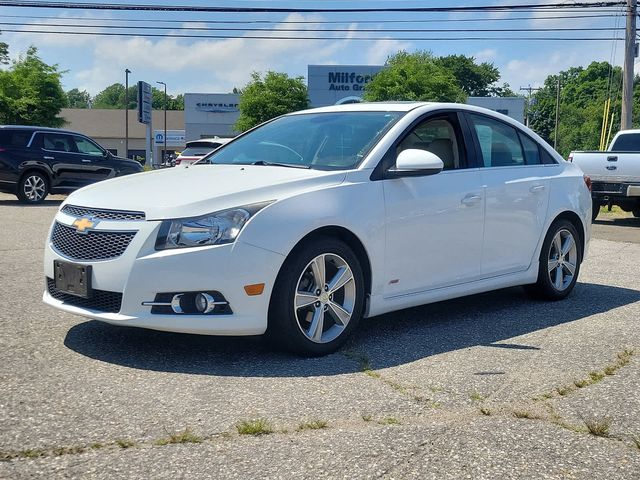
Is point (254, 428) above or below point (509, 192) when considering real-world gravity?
below

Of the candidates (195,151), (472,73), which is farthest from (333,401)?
(472,73)

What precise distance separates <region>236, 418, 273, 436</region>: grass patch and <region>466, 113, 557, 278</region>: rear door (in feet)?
9.61

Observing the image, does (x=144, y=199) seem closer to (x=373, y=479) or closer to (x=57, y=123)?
(x=373, y=479)

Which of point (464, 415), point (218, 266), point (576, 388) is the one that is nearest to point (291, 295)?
point (218, 266)

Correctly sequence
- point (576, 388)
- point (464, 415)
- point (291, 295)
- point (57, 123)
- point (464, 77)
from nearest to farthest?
1. point (464, 415)
2. point (576, 388)
3. point (291, 295)
4. point (57, 123)
5. point (464, 77)

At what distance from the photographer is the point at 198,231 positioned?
4.30 metres

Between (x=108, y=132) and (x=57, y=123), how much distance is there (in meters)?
39.5

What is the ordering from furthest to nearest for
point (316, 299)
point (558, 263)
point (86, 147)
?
point (86, 147), point (558, 263), point (316, 299)

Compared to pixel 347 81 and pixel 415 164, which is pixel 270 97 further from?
pixel 415 164

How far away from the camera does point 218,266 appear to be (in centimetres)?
426

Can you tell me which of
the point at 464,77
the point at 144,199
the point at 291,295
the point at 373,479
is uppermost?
the point at 464,77

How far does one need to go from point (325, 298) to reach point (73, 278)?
1.55m

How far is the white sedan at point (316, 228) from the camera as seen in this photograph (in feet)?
14.1

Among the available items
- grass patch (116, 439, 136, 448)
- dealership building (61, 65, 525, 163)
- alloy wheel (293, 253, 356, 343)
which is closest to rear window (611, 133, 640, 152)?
alloy wheel (293, 253, 356, 343)
